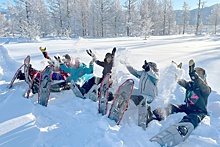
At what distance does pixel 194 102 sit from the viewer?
3.54 meters

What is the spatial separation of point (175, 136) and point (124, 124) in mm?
928

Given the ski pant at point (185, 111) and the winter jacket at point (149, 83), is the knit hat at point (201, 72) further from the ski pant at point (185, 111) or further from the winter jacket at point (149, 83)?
the winter jacket at point (149, 83)

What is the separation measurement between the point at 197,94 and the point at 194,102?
183mm

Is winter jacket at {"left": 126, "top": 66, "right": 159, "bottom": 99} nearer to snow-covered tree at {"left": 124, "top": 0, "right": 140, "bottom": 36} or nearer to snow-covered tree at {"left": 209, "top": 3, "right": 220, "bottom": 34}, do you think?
snow-covered tree at {"left": 124, "top": 0, "right": 140, "bottom": 36}

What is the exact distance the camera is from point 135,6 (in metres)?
34.1

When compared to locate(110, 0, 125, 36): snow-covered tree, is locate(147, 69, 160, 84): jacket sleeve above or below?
below

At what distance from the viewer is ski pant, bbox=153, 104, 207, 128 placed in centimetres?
321

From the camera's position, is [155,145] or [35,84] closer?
[155,145]

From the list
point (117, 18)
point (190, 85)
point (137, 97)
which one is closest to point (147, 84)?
point (137, 97)

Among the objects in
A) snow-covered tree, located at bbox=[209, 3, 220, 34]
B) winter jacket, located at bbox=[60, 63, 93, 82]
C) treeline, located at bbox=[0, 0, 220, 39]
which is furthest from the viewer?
snow-covered tree, located at bbox=[209, 3, 220, 34]

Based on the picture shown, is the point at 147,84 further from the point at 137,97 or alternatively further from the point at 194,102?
the point at 194,102

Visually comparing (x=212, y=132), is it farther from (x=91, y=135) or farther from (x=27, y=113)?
(x=27, y=113)

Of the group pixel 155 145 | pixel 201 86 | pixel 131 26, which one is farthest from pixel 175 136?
pixel 131 26

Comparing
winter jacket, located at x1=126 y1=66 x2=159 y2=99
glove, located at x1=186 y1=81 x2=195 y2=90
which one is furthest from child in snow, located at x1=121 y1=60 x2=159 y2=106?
glove, located at x1=186 y1=81 x2=195 y2=90
